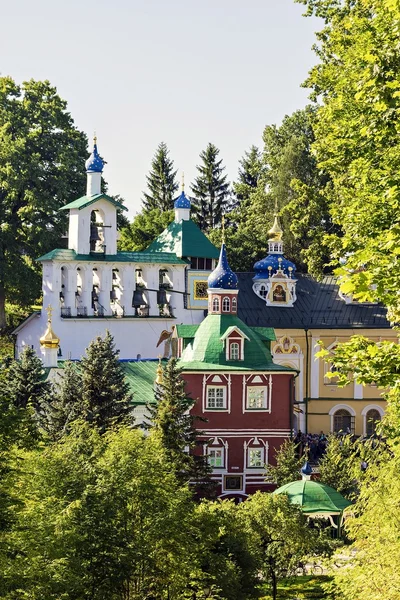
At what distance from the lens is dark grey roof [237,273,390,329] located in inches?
2685

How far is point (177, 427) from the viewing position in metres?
47.6

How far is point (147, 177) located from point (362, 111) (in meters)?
69.4

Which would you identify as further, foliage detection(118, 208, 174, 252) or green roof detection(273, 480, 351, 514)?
foliage detection(118, 208, 174, 252)

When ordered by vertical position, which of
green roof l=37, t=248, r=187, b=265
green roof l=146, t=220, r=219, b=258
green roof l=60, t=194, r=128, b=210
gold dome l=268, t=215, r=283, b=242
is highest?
green roof l=60, t=194, r=128, b=210

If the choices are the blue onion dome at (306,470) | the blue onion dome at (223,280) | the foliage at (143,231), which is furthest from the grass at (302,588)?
the foliage at (143,231)

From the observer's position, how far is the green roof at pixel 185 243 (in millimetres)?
69312

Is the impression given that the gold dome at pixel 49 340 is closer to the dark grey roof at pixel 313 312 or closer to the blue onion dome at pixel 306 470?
the blue onion dome at pixel 306 470

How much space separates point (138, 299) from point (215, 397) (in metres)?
10.3

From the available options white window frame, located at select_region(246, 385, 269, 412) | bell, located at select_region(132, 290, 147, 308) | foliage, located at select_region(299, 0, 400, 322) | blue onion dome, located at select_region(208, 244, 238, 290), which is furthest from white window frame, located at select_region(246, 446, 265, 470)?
foliage, located at select_region(299, 0, 400, 322)

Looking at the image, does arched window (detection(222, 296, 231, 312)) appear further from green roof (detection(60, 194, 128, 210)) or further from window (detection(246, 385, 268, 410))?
green roof (detection(60, 194, 128, 210))

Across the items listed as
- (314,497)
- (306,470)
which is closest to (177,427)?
(314,497)

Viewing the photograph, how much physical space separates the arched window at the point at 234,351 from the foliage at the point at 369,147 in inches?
701

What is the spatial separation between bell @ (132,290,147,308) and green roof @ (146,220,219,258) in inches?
111

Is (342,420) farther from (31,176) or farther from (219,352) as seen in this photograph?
(31,176)
